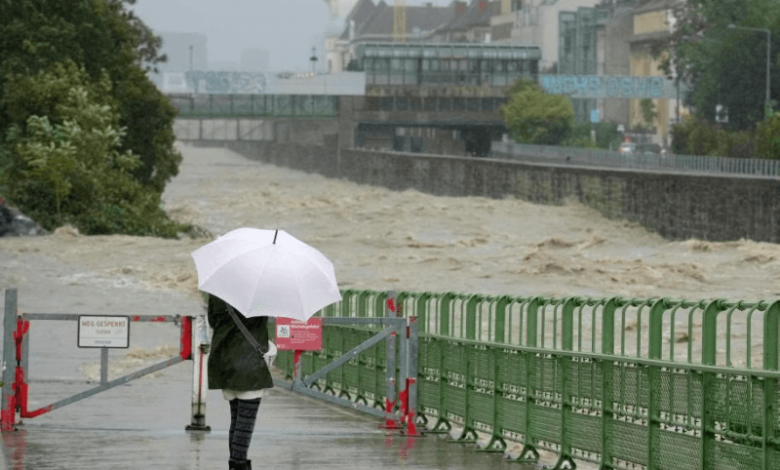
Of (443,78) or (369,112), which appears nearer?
(369,112)

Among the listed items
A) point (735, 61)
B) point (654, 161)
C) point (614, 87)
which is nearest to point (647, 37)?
point (614, 87)

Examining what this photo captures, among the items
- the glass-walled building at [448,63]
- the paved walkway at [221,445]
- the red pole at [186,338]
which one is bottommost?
the paved walkway at [221,445]

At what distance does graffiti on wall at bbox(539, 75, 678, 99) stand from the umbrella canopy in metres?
131

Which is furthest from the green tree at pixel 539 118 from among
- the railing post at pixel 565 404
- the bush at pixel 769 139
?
the railing post at pixel 565 404

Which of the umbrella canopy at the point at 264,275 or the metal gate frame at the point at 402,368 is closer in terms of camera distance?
the umbrella canopy at the point at 264,275

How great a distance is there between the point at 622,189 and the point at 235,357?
58057 mm

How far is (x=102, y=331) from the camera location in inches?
503

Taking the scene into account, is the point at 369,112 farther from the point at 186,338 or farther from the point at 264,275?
the point at 264,275

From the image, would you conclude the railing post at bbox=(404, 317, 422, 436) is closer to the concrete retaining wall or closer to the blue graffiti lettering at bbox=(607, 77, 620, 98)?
the concrete retaining wall

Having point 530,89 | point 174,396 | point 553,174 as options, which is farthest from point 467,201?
point 174,396

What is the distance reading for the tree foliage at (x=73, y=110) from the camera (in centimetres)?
5750

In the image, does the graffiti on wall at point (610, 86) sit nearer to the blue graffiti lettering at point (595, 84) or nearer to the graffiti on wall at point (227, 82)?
the blue graffiti lettering at point (595, 84)

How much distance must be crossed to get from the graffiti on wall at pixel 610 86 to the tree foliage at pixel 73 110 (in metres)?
81.5

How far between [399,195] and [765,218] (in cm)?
4176
